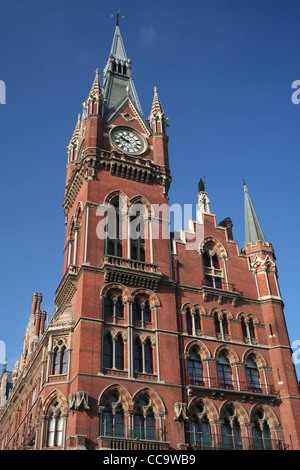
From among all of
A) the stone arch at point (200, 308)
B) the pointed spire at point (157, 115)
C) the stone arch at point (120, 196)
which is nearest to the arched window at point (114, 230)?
the stone arch at point (120, 196)

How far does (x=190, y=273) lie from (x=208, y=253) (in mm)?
3507

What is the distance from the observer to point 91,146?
5025 cm

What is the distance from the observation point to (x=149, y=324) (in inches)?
1716

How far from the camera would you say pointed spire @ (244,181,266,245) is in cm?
5278

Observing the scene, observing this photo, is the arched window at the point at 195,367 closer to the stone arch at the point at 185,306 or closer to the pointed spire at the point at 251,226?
the stone arch at the point at 185,306

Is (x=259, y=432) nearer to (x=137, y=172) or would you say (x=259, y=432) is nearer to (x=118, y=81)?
→ (x=137, y=172)

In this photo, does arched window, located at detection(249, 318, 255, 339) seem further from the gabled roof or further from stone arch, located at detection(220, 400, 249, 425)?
the gabled roof

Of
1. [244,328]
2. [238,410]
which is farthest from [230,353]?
[238,410]

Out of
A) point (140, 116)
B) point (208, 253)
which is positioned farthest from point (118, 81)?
point (208, 253)

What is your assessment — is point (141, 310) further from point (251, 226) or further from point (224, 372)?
point (251, 226)

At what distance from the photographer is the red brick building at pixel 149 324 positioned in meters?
39.1

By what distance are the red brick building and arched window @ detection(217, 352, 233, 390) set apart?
0.09 meters

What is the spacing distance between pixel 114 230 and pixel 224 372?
14784 mm

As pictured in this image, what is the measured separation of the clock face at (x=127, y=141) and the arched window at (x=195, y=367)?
19861 millimetres
